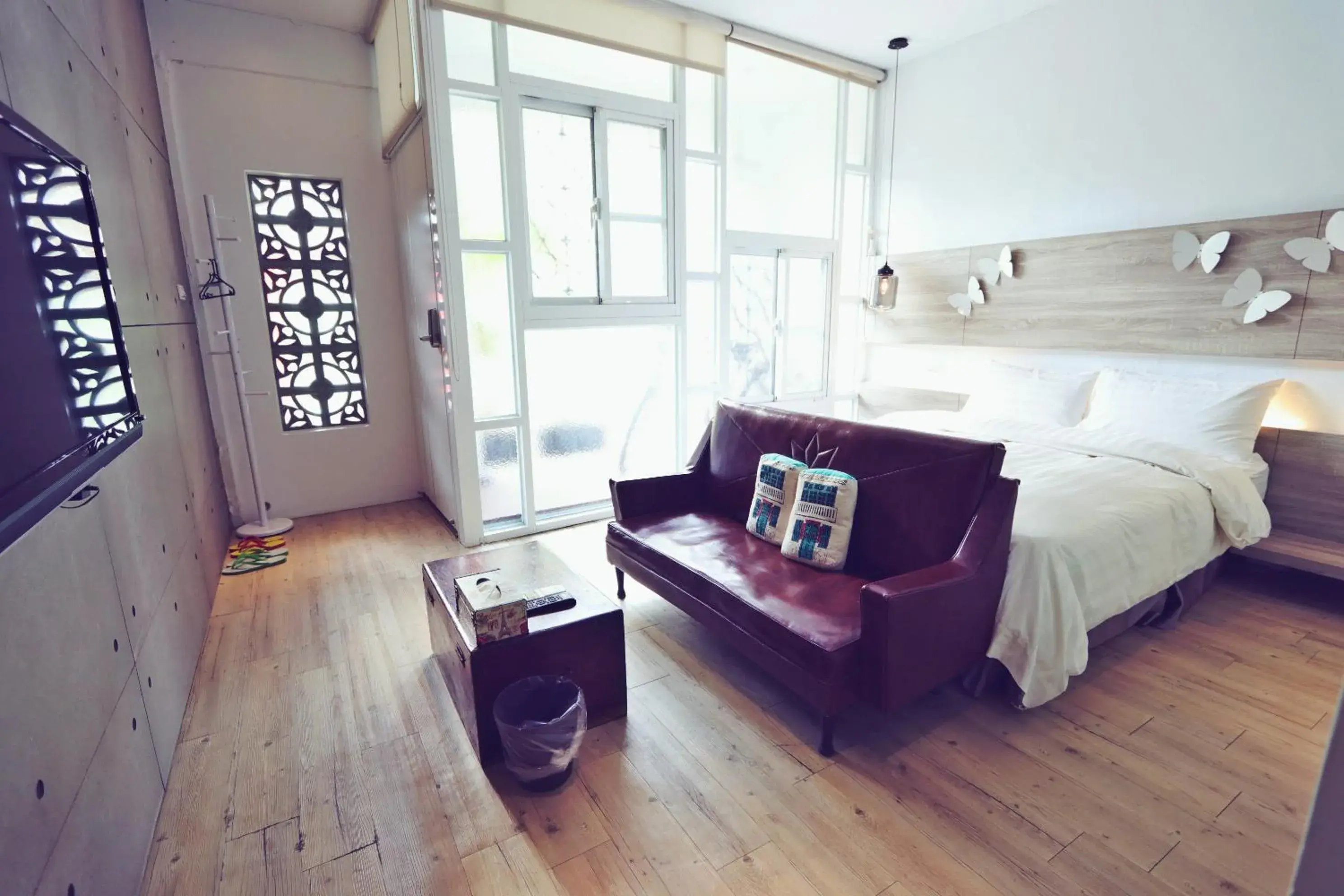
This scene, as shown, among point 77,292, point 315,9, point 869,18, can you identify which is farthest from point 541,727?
point 869,18

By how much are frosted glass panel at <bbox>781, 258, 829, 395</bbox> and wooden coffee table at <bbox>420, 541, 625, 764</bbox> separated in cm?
308

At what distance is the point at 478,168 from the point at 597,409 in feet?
5.07

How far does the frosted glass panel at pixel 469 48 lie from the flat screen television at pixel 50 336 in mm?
2085

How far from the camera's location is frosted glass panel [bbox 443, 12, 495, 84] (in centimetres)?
312

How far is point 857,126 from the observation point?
4.78 metres

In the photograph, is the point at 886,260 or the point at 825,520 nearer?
the point at 825,520

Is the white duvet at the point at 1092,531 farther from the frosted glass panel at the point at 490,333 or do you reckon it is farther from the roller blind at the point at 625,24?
the roller blind at the point at 625,24

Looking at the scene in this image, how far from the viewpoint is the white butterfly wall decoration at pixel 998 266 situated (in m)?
4.00

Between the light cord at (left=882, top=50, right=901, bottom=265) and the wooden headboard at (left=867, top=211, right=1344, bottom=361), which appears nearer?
the wooden headboard at (left=867, top=211, right=1344, bottom=361)

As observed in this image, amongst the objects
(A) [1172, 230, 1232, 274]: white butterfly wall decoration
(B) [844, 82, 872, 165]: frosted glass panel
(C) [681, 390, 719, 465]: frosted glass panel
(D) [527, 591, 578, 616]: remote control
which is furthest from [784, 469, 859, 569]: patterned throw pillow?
(B) [844, 82, 872, 165]: frosted glass panel

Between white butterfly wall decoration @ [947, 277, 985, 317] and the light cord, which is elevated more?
the light cord

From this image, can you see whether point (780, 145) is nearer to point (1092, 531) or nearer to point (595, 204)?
point (595, 204)

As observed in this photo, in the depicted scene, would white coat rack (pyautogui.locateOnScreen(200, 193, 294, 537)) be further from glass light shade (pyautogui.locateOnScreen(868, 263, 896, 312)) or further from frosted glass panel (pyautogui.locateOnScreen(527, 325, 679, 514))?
glass light shade (pyautogui.locateOnScreen(868, 263, 896, 312))

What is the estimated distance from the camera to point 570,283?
3717mm
